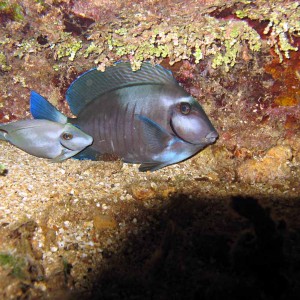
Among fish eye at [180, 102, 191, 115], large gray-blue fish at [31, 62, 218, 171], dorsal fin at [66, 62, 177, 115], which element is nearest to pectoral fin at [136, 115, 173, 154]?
large gray-blue fish at [31, 62, 218, 171]

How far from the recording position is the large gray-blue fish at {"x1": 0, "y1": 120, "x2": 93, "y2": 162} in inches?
115

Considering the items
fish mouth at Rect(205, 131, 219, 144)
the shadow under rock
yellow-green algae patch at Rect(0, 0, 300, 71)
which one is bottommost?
the shadow under rock

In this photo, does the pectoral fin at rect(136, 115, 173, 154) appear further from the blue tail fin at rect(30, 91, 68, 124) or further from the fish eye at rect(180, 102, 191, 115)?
the blue tail fin at rect(30, 91, 68, 124)

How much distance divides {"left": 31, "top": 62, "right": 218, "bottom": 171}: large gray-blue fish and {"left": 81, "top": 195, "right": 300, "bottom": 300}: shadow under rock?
850mm

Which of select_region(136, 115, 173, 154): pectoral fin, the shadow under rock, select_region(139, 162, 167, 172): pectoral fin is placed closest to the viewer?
the shadow under rock

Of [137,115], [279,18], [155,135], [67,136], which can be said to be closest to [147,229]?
[155,135]

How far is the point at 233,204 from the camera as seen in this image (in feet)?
5.71

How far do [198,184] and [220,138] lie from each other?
0.65m

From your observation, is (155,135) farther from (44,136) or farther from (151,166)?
(44,136)

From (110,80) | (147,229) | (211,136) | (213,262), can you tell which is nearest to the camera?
(213,262)

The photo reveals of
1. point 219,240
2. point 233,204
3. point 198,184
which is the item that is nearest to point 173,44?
point 198,184

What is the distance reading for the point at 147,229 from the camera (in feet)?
7.39

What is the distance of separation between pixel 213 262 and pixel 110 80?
2.00m

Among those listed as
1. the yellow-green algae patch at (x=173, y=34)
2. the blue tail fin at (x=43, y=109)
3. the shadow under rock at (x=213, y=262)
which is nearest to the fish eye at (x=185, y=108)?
the yellow-green algae patch at (x=173, y=34)
